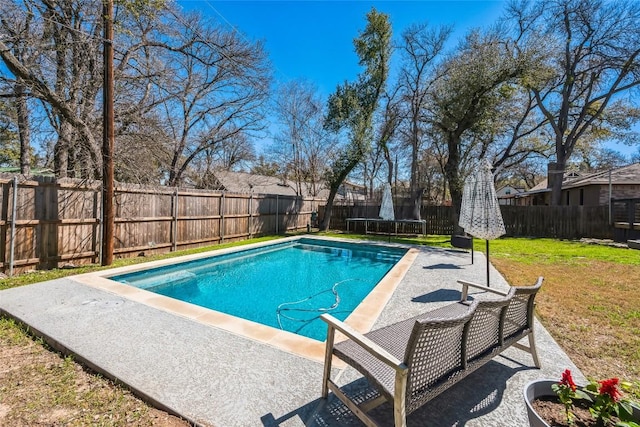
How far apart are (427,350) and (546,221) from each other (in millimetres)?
15284

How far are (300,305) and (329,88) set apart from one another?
42.9 ft

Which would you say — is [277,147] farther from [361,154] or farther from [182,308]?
[182,308]

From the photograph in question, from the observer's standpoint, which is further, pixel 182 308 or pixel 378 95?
pixel 378 95

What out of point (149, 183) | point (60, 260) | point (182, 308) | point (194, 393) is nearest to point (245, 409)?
point (194, 393)

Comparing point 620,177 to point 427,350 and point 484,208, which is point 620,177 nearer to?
point 484,208

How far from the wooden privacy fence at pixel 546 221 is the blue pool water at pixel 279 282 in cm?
565

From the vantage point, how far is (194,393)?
2150 mm

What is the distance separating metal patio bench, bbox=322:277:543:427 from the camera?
1519 mm

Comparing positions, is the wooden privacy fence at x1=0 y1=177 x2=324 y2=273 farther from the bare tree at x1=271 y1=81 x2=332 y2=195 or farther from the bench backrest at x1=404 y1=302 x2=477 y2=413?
the bare tree at x1=271 y1=81 x2=332 y2=195

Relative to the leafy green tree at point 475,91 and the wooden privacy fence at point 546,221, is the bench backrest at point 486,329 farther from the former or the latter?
the wooden privacy fence at point 546,221

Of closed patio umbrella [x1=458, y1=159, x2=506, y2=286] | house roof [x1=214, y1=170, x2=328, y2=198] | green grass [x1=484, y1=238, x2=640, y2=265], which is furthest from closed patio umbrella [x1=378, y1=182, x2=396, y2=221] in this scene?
house roof [x1=214, y1=170, x2=328, y2=198]

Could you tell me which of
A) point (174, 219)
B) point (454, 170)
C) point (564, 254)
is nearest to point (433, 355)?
point (174, 219)

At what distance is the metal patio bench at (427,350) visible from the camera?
1.52 meters

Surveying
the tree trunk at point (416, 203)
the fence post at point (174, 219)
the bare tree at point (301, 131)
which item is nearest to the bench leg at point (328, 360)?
the fence post at point (174, 219)
